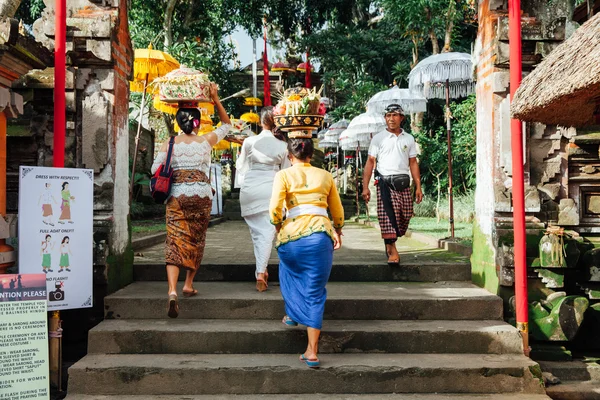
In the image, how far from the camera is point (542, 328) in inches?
208

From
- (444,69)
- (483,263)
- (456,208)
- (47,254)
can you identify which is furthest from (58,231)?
(456,208)

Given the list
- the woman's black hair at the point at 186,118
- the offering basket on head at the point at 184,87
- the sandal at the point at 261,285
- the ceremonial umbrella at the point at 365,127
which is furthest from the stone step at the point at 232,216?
the offering basket on head at the point at 184,87

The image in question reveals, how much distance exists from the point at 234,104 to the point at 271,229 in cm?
2022

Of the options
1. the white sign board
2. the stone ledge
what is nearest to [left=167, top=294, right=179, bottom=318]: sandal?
the white sign board

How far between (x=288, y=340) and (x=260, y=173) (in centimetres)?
179

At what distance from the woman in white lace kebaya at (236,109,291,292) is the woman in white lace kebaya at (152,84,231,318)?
61cm

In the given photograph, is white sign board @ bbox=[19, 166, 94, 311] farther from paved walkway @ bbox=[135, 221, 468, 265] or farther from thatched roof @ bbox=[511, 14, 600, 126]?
thatched roof @ bbox=[511, 14, 600, 126]

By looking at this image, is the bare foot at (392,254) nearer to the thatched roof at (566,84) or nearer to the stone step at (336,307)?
the stone step at (336,307)

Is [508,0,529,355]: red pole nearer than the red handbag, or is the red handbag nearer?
[508,0,529,355]: red pole

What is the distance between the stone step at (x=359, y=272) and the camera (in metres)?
6.13

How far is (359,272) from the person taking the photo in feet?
20.3

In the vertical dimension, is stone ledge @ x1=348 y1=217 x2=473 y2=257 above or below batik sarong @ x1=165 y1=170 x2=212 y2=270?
below

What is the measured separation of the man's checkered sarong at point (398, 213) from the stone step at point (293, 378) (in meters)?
1.80

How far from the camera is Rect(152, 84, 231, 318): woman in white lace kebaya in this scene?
5258 millimetres
